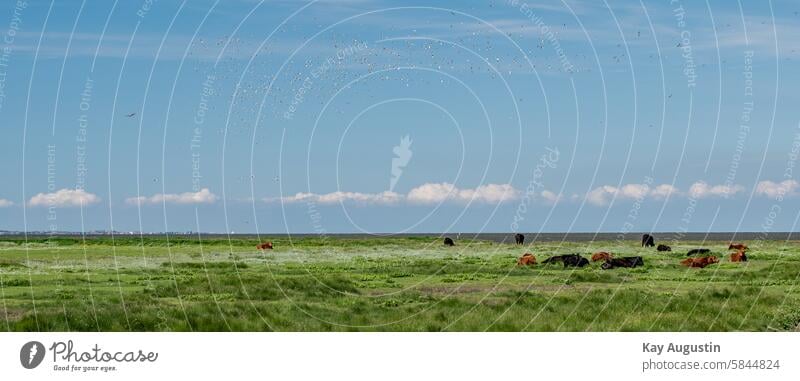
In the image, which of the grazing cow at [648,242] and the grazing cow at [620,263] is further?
the grazing cow at [648,242]

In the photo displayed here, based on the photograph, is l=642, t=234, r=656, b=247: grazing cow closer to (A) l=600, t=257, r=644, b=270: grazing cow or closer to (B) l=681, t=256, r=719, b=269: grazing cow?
(B) l=681, t=256, r=719, b=269: grazing cow

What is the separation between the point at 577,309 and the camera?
3341cm

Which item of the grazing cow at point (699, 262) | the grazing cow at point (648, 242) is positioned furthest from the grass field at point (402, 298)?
the grazing cow at point (648, 242)

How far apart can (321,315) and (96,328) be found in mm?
6749

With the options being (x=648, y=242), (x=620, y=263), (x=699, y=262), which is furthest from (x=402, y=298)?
(x=648, y=242)

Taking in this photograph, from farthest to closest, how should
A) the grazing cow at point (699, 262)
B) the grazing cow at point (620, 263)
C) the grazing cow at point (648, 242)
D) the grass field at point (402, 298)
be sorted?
the grazing cow at point (648, 242)
the grazing cow at point (699, 262)
the grazing cow at point (620, 263)
the grass field at point (402, 298)

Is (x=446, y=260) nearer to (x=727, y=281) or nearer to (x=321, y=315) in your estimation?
(x=727, y=281)

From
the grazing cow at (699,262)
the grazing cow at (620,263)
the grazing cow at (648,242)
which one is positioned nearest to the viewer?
the grazing cow at (620,263)

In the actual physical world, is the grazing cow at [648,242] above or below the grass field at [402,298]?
above

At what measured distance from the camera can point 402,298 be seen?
37312 mm

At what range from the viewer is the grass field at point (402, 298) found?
3038 cm

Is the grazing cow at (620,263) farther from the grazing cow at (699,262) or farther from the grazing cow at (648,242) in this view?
the grazing cow at (648,242)

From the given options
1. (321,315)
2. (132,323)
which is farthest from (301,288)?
(132,323)

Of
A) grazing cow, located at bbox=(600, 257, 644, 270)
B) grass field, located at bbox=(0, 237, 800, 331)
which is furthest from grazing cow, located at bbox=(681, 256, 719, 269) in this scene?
grazing cow, located at bbox=(600, 257, 644, 270)
